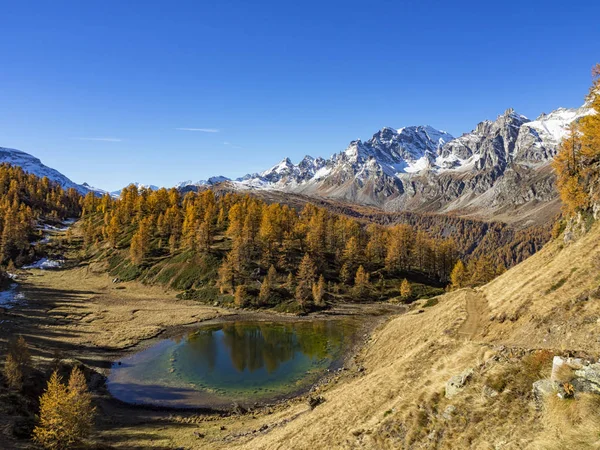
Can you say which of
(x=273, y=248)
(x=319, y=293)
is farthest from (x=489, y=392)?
(x=273, y=248)

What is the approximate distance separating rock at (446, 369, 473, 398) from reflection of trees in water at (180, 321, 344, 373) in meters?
45.7

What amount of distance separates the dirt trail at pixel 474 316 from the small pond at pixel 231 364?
27.2 m

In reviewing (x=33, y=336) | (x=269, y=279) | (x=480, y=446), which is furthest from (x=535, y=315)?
(x=33, y=336)

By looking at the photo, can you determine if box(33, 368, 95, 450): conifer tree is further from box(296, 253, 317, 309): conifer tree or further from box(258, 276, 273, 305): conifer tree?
box(296, 253, 317, 309): conifer tree

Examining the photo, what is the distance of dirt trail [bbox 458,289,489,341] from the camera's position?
3978cm

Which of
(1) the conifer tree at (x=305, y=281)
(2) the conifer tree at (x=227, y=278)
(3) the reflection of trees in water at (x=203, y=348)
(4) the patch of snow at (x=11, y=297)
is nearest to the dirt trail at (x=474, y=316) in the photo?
(3) the reflection of trees in water at (x=203, y=348)

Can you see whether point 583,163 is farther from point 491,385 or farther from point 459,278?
point 459,278

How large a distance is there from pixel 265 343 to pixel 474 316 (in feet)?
157

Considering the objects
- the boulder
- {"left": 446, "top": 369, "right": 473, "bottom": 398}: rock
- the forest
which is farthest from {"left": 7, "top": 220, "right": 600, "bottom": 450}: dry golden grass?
the forest

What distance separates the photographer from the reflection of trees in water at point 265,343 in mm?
68875

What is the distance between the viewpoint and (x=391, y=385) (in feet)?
104

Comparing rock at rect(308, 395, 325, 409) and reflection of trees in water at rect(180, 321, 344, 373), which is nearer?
rock at rect(308, 395, 325, 409)

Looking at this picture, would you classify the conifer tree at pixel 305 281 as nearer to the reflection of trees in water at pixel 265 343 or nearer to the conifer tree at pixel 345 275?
the conifer tree at pixel 345 275

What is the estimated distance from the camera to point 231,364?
66.9 meters
